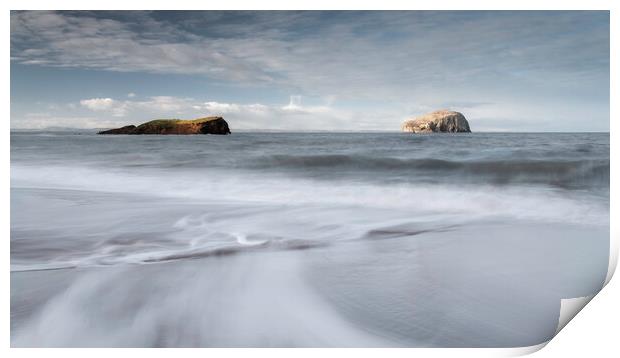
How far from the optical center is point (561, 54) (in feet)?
8.61

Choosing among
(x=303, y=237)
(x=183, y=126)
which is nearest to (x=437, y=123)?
(x=303, y=237)

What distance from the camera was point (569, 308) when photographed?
6.41ft

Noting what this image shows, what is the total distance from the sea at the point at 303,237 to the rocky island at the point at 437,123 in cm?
9

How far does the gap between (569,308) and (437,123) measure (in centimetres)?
136

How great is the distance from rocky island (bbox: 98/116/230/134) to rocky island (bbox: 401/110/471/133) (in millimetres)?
1195

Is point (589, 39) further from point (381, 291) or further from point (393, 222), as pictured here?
point (381, 291)

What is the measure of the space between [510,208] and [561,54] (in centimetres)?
97
